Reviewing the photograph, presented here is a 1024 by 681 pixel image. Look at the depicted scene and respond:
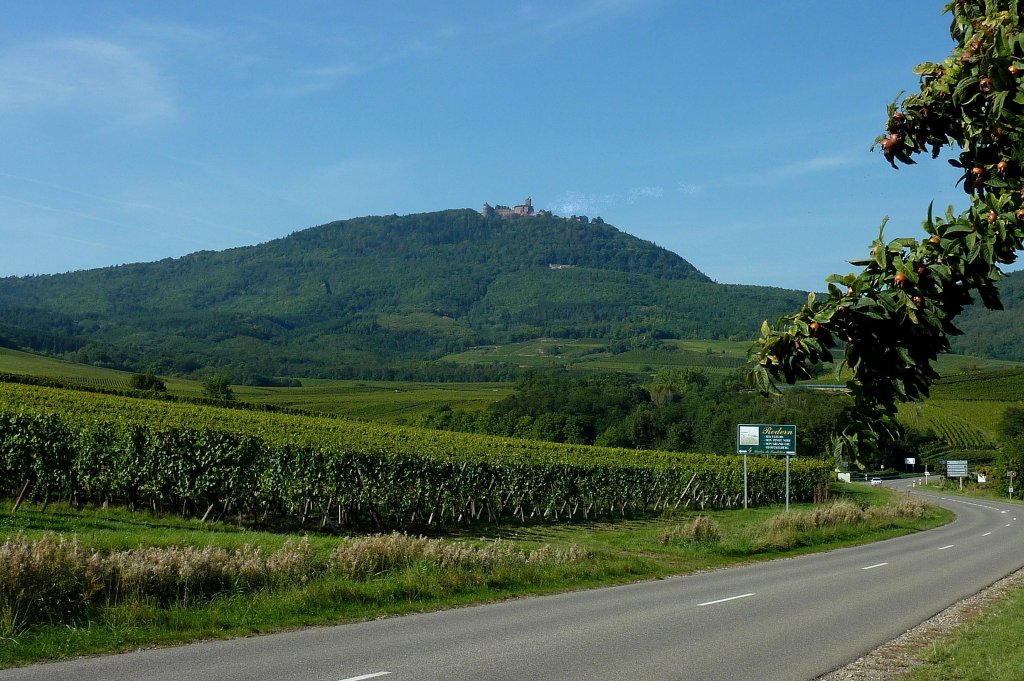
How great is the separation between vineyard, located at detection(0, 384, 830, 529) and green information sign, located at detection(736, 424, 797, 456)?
6.53 meters

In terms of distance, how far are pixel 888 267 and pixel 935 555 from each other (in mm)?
26217

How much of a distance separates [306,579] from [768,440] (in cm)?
3752

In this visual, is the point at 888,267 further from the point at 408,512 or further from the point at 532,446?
the point at 532,446

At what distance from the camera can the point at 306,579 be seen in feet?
47.5

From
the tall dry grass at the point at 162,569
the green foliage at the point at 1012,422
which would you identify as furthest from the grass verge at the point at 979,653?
the green foliage at the point at 1012,422

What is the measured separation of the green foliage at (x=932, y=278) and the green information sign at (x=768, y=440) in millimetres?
44326

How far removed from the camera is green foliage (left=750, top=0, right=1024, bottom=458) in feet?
13.8

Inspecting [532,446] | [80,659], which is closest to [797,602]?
[80,659]

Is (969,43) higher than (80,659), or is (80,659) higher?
(969,43)

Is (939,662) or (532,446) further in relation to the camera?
(532,446)

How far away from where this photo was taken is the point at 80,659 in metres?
9.59

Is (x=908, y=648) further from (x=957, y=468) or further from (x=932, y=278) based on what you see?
(x=957, y=468)

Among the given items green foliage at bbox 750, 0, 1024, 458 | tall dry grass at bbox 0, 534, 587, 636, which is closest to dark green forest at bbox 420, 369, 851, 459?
tall dry grass at bbox 0, 534, 587, 636

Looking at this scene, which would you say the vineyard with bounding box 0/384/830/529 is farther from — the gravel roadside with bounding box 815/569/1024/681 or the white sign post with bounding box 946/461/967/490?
the white sign post with bounding box 946/461/967/490
